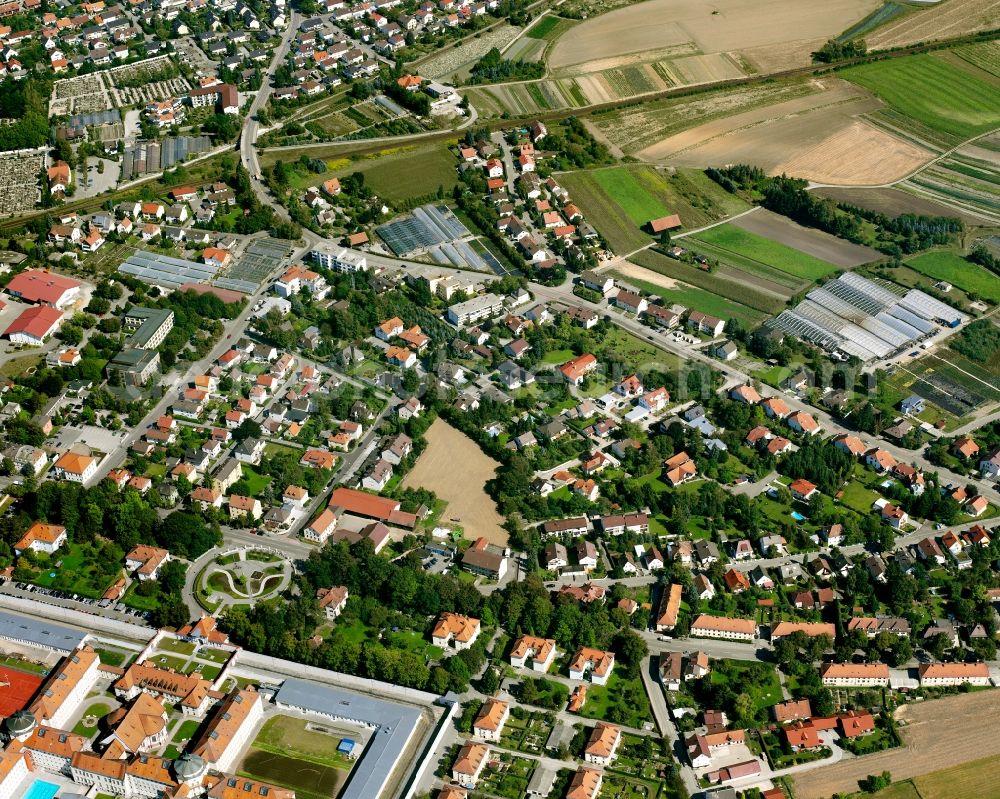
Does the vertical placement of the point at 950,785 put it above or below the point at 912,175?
below

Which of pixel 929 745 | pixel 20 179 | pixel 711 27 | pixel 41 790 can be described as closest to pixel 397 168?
pixel 20 179

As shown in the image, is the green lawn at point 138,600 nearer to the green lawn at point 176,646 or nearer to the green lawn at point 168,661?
the green lawn at point 176,646

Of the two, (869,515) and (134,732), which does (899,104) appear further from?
(134,732)

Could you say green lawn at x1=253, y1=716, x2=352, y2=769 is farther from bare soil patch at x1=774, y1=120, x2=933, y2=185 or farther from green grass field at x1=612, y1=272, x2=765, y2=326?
bare soil patch at x1=774, y1=120, x2=933, y2=185

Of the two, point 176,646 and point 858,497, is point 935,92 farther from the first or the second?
point 176,646

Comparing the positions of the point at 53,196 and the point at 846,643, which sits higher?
the point at 53,196

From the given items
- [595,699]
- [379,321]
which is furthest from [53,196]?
[595,699]
